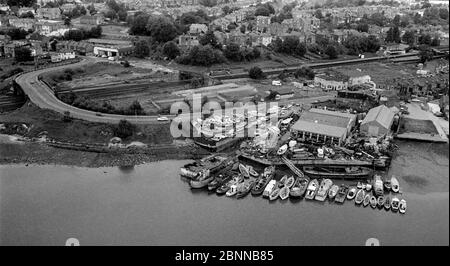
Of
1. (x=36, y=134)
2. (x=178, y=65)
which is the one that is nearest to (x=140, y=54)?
(x=178, y=65)

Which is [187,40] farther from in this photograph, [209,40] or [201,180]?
[201,180]

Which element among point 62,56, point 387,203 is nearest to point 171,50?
point 62,56

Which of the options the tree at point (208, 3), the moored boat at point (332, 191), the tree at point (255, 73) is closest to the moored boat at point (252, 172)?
the moored boat at point (332, 191)

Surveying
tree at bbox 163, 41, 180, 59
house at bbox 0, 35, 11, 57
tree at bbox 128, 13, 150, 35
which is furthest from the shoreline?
tree at bbox 128, 13, 150, 35

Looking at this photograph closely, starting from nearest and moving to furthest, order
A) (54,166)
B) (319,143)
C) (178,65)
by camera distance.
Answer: (54,166) < (319,143) < (178,65)

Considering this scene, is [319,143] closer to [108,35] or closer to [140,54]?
[140,54]

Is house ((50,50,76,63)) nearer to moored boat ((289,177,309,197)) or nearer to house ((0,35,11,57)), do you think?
house ((0,35,11,57))
